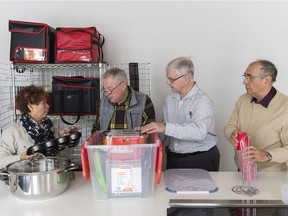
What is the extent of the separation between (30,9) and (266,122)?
244 cm

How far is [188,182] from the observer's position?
1510mm

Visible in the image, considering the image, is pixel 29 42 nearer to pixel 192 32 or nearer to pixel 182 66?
pixel 182 66

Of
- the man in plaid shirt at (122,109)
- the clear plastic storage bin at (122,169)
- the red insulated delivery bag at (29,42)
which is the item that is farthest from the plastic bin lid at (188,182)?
the red insulated delivery bag at (29,42)

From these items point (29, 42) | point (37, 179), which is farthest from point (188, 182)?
point (29, 42)

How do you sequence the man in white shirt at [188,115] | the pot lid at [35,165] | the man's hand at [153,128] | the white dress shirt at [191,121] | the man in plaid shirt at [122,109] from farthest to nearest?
the man in plaid shirt at [122,109], the man in white shirt at [188,115], the white dress shirt at [191,121], the man's hand at [153,128], the pot lid at [35,165]

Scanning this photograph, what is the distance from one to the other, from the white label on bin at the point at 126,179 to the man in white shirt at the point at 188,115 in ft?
2.00

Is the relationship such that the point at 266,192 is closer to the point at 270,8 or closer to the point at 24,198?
the point at 24,198

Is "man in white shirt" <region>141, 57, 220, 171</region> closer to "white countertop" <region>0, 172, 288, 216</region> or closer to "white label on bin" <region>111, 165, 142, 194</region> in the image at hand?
"white countertop" <region>0, 172, 288, 216</region>

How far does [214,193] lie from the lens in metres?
1.40

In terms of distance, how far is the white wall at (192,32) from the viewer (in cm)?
291

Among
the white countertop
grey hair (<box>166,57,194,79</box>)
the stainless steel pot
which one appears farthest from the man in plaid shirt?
the stainless steel pot

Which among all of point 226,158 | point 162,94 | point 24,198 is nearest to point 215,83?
point 162,94

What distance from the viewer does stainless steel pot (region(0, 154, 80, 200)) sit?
1266mm

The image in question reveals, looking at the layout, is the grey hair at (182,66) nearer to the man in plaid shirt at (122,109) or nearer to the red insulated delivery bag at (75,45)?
the man in plaid shirt at (122,109)
